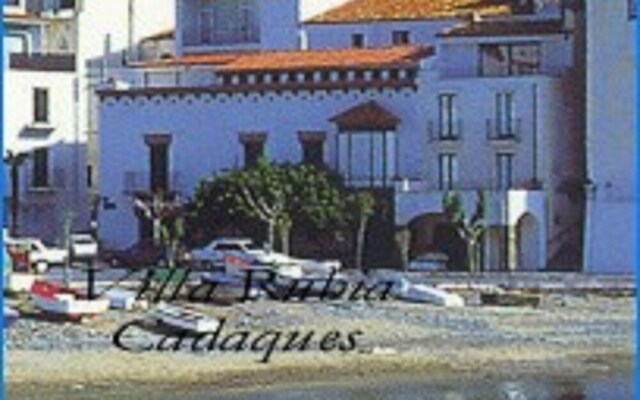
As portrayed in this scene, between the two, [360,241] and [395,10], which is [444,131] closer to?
[360,241]

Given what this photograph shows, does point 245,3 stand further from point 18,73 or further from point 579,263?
point 579,263

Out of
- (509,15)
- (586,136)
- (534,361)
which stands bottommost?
(534,361)

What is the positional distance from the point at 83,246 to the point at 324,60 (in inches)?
286

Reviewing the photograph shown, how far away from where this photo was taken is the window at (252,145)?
4591cm

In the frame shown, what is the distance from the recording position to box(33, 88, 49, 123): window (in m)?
48.7

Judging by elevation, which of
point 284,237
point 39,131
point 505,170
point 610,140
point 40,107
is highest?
point 40,107

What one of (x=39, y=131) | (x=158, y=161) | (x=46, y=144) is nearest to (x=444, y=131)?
(x=158, y=161)

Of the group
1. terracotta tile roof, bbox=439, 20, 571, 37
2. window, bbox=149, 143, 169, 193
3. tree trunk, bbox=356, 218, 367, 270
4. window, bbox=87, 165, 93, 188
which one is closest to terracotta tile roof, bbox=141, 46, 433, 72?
terracotta tile roof, bbox=439, 20, 571, 37

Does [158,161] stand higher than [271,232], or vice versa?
[158,161]

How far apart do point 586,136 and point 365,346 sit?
47.0ft

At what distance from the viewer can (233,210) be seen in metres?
43.1

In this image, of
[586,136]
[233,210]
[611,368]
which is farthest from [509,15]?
[611,368]

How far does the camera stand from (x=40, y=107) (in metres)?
48.9

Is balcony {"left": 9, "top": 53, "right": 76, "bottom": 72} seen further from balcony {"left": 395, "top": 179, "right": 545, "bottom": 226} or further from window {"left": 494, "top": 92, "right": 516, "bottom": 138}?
window {"left": 494, "top": 92, "right": 516, "bottom": 138}
